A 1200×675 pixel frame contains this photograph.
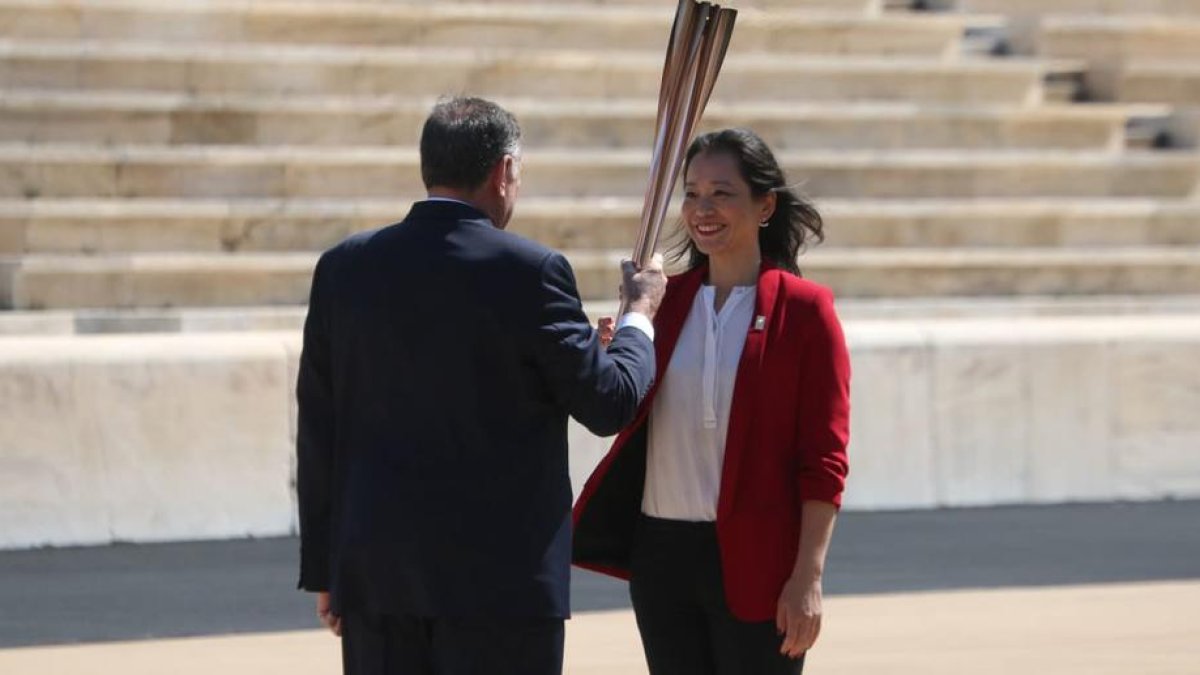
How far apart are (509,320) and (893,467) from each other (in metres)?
6.73

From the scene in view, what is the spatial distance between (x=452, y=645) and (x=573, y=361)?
58 cm

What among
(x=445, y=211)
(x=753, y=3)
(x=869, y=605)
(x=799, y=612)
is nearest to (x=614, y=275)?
(x=753, y=3)

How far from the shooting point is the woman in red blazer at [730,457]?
4691 millimetres

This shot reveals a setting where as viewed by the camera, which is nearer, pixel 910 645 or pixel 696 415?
pixel 696 415

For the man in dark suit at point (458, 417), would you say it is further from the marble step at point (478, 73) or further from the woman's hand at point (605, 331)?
the marble step at point (478, 73)

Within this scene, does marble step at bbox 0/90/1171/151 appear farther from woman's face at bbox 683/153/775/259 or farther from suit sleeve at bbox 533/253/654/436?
suit sleeve at bbox 533/253/654/436

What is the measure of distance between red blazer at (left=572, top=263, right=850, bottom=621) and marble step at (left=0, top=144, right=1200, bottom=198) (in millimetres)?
7593

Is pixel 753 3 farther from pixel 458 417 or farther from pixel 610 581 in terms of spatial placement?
pixel 458 417

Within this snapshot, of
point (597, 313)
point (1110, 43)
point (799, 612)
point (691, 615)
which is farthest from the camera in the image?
point (1110, 43)

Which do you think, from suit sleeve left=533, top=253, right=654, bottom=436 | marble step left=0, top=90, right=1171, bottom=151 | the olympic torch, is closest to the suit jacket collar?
suit sleeve left=533, top=253, right=654, bottom=436

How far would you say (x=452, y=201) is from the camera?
450cm

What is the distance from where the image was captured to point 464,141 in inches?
177

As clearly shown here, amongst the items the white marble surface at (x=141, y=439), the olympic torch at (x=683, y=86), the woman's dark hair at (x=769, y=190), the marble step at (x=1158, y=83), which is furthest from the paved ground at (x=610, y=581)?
the marble step at (x=1158, y=83)

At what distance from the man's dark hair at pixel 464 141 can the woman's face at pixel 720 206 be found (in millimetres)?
533
